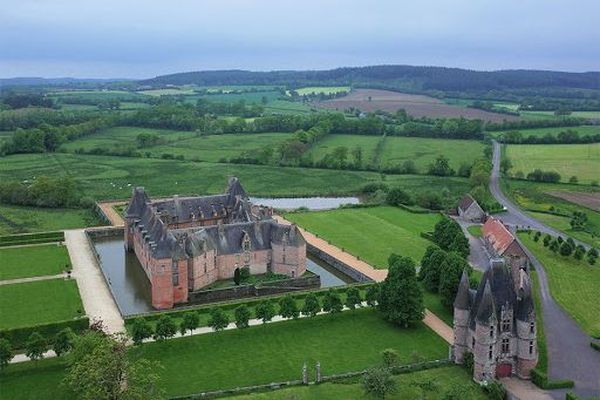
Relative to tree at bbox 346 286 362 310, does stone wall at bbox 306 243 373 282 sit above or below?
below

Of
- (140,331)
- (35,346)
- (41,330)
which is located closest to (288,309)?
(140,331)

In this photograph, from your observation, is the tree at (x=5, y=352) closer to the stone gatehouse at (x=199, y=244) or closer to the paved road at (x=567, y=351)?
the stone gatehouse at (x=199, y=244)

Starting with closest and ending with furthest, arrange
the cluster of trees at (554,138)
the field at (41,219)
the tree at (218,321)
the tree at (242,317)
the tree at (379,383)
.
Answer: the tree at (379,383) → the tree at (218,321) → the tree at (242,317) → the field at (41,219) → the cluster of trees at (554,138)

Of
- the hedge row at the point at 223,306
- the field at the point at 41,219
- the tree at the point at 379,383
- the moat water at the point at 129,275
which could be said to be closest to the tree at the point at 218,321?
the hedge row at the point at 223,306

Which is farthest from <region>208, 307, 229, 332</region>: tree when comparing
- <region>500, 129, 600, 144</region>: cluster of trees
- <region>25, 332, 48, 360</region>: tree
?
<region>500, 129, 600, 144</region>: cluster of trees

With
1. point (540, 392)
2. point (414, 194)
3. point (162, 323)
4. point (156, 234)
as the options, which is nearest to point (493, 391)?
point (540, 392)

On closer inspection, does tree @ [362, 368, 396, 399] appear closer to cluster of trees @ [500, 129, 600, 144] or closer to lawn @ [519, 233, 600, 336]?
lawn @ [519, 233, 600, 336]

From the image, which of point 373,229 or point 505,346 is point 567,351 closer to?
point 505,346
